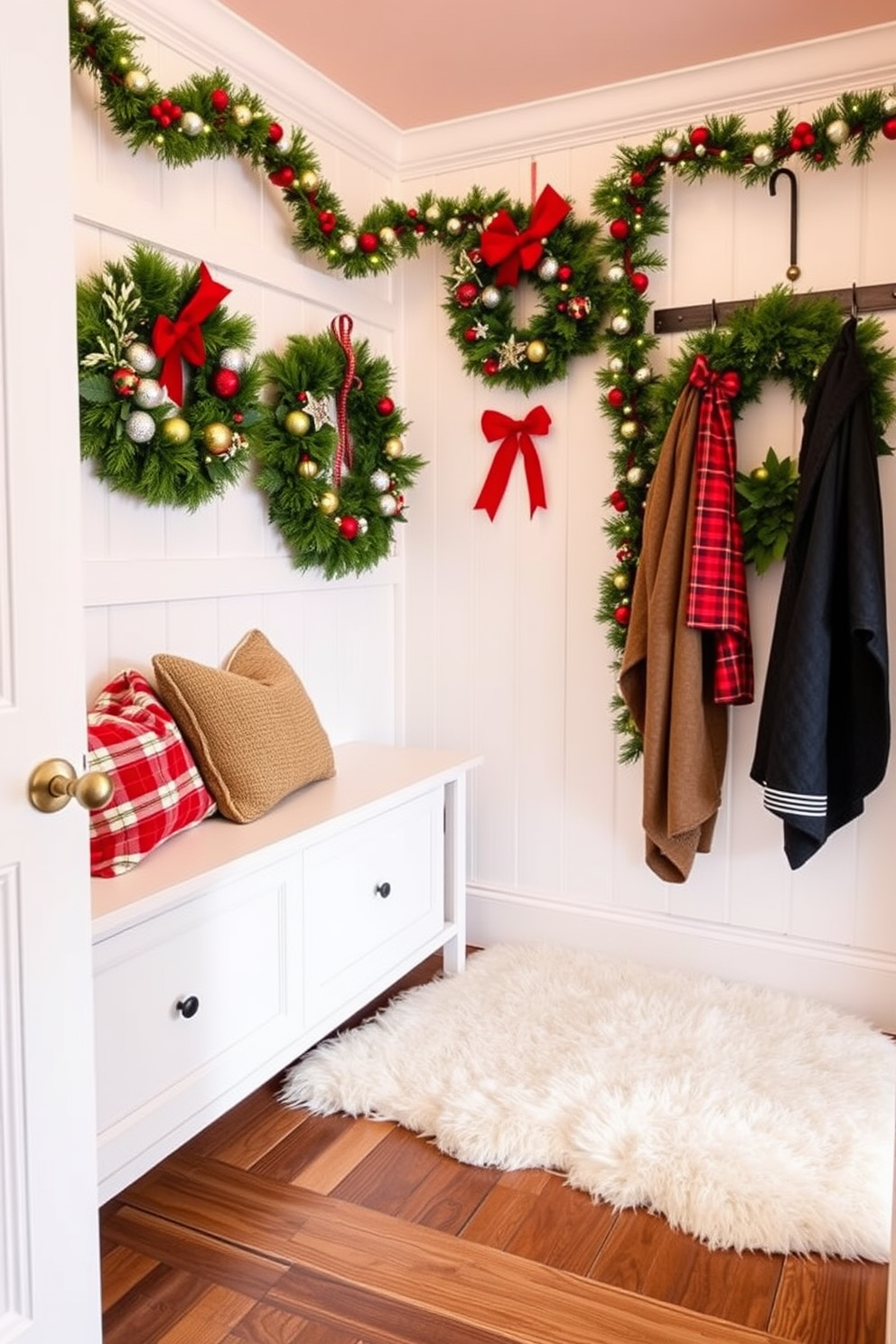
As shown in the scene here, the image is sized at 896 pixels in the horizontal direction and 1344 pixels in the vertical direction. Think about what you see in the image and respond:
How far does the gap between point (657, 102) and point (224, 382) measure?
4.64 ft

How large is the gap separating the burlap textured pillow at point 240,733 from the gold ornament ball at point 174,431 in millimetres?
449

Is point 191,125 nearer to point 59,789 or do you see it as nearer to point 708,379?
point 708,379

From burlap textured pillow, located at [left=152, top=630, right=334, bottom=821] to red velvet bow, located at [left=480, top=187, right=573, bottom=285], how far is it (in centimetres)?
129

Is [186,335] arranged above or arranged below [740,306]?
Result: below

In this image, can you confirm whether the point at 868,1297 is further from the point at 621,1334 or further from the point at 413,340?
the point at 413,340

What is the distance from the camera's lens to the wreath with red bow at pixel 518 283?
2848 mm

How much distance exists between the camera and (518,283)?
9.84 feet

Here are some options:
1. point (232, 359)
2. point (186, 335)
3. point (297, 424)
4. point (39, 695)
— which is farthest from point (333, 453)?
point (39, 695)

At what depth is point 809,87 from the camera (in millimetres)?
2617

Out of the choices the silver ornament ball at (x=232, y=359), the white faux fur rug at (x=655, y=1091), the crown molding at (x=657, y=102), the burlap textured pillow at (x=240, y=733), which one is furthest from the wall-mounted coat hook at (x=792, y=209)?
the white faux fur rug at (x=655, y=1091)

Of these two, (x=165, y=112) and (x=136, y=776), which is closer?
(x=136, y=776)

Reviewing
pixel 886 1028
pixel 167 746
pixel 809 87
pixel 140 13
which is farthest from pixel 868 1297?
pixel 140 13

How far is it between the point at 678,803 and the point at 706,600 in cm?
51

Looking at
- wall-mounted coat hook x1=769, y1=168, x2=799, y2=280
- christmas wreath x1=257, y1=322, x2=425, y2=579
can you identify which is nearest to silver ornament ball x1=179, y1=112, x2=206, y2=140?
christmas wreath x1=257, y1=322, x2=425, y2=579
